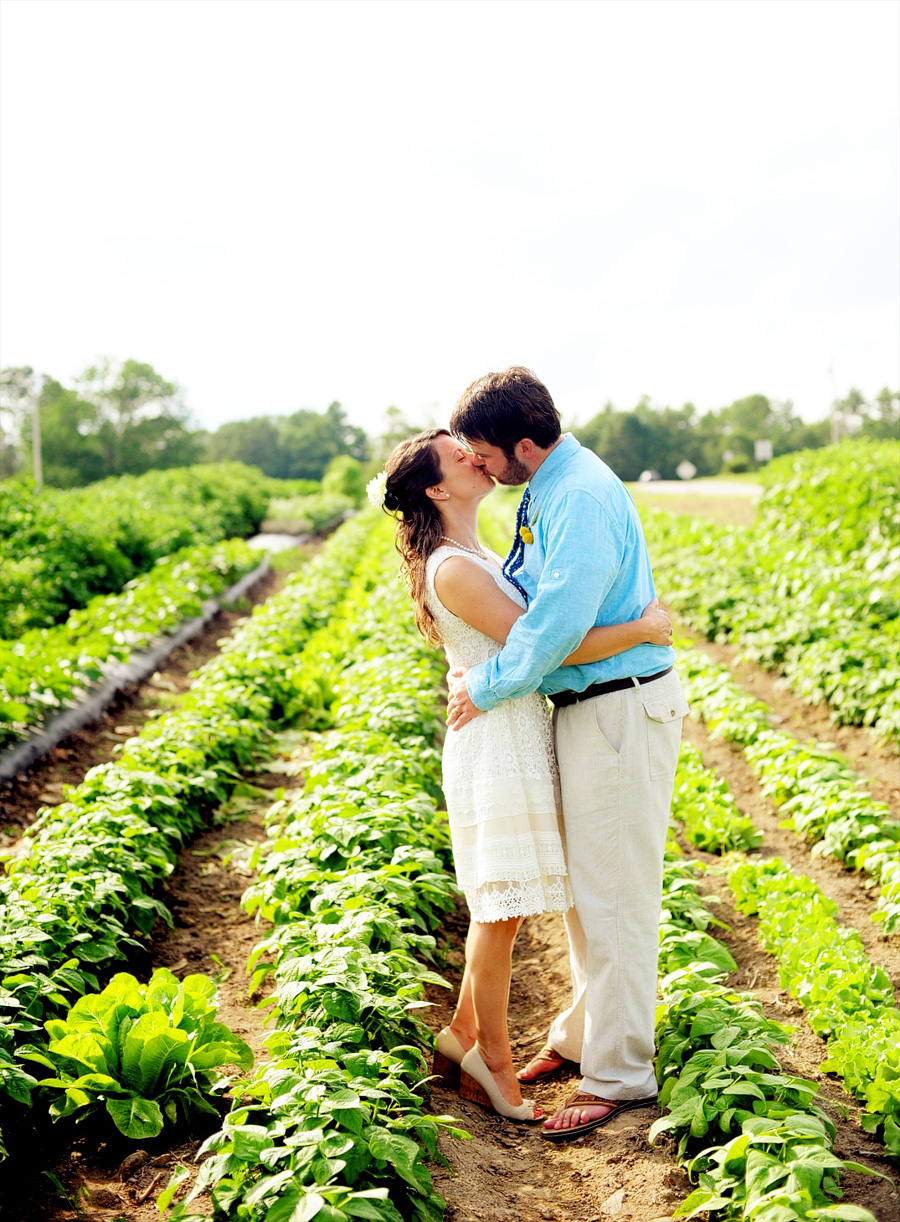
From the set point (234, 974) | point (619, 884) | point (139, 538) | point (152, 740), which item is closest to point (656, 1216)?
point (619, 884)

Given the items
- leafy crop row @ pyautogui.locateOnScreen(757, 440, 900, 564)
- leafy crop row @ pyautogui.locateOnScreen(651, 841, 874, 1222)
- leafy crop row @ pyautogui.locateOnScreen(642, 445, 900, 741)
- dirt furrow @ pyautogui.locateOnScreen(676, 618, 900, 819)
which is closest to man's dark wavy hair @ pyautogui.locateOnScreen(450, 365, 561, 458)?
leafy crop row @ pyautogui.locateOnScreen(651, 841, 874, 1222)

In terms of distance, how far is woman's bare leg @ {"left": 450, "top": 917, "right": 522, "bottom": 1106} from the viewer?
117 inches

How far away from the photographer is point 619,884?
9.40 ft

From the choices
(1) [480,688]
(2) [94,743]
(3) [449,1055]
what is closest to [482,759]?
(1) [480,688]

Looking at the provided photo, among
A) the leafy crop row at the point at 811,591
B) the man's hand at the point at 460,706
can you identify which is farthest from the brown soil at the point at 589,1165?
the leafy crop row at the point at 811,591

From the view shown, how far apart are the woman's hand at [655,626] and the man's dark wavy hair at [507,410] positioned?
23.0 inches

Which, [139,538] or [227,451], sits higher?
[227,451]

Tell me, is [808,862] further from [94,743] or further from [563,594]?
[94,743]

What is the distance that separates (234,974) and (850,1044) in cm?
233

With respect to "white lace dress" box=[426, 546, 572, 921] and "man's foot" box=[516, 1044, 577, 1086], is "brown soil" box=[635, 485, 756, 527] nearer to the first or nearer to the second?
"man's foot" box=[516, 1044, 577, 1086]

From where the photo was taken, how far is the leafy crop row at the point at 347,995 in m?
2.10

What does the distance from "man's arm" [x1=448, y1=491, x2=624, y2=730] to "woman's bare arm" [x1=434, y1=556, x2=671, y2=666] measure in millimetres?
107

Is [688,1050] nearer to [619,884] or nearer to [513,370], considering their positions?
[619,884]

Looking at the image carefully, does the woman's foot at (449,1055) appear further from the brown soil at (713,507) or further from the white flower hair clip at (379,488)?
the brown soil at (713,507)
